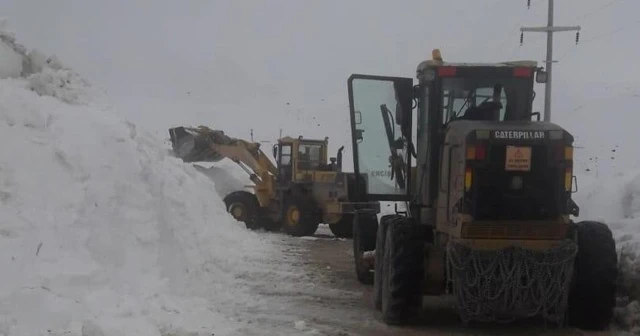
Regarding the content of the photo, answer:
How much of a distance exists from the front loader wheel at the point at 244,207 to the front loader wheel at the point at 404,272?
42.5 ft

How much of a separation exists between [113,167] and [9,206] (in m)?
1.87

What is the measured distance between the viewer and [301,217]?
20.1 meters

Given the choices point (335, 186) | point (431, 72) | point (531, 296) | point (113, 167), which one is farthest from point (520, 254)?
point (335, 186)

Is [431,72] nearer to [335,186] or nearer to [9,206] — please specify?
[9,206]

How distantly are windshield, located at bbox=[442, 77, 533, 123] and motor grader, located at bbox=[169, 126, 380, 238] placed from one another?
1050cm

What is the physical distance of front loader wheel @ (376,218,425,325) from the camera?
834cm

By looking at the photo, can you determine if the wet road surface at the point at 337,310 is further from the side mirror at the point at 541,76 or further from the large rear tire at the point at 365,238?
the side mirror at the point at 541,76

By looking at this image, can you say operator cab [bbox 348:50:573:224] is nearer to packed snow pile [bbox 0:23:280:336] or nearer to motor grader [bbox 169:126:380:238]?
packed snow pile [bbox 0:23:280:336]

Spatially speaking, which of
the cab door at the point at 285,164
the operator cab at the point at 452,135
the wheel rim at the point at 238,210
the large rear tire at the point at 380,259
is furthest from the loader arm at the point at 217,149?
the large rear tire at the point at 380,259

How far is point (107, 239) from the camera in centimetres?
859

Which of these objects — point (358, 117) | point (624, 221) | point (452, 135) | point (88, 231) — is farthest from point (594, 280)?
point (88, 231)

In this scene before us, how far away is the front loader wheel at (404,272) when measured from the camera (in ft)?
27.4

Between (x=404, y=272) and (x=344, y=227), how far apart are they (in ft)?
39.9

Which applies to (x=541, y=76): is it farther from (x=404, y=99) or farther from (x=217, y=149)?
(x=217, y=149)
